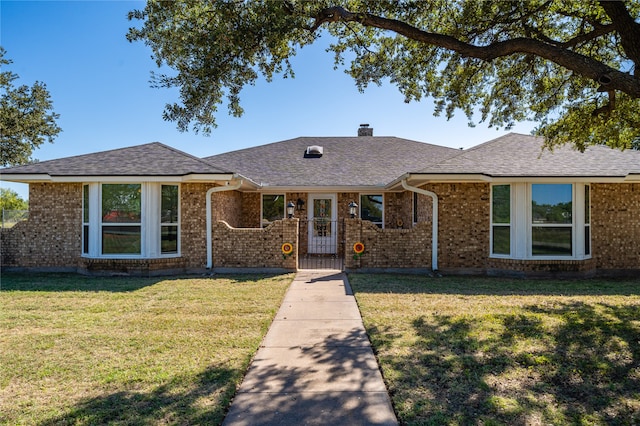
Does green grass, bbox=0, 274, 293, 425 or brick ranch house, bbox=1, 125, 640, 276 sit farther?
brick ranch house, bbox=1, 125, 640, 276

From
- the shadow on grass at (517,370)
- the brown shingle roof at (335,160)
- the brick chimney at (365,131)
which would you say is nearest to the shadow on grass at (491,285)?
the shadow on grass at (517,370)

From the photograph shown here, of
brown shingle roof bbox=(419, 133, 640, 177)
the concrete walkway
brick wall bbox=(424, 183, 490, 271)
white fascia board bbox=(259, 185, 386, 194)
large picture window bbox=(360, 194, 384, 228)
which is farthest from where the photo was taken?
large picture window bbox=(360, 194, 384, 228)

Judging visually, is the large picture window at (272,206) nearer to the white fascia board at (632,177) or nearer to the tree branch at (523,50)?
the tree branch at (523,50)

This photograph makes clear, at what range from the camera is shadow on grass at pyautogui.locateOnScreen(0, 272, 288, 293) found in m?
7.99

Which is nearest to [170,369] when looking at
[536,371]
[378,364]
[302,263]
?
[378,364]

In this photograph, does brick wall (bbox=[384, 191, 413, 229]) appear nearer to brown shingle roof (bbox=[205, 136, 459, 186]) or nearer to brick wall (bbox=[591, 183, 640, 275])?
brown shingle roof (bbox=[205, 136, 459, 186])

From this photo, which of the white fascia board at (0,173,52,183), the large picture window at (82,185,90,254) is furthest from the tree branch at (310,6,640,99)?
the white fascia board at (0,173,52,183)

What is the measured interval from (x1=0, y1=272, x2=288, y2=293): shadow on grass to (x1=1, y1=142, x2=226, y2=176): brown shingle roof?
278cm

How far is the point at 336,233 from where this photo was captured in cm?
1371

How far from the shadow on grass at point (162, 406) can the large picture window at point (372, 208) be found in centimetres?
1058

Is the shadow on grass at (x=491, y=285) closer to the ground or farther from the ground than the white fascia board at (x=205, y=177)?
closer to the ground

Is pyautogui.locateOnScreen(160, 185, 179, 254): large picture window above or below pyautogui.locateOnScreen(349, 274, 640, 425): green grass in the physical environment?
above

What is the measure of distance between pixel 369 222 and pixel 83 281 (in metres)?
7.62

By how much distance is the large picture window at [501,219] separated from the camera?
9.59 m
